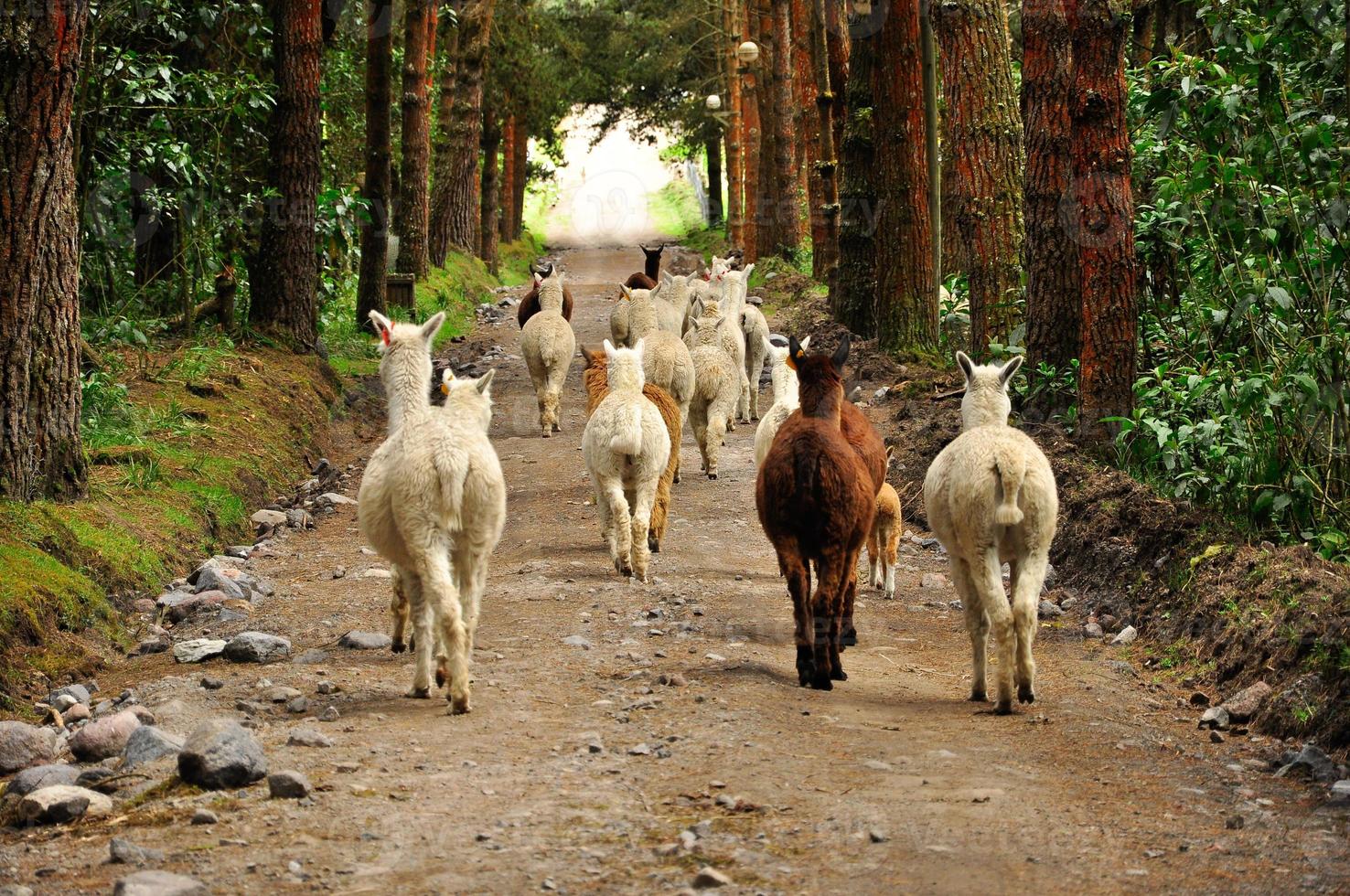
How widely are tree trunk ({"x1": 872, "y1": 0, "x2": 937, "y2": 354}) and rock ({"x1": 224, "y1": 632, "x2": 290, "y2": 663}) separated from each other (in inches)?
458

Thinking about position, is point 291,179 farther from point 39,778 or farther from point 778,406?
point 39,778

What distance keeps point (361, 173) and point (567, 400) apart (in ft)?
38.3

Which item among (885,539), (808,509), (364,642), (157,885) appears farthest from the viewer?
(885,539)

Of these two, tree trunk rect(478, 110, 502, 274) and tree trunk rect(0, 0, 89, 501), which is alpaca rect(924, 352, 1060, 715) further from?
tree trunk rect(478, 110, 502, 274)

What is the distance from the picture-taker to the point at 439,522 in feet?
23.2

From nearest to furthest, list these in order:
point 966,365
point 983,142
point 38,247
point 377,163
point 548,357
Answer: point 966,365 → point 38,247 → point 983,142 → point 548,357 → point 377,163

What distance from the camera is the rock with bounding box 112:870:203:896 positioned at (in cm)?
444

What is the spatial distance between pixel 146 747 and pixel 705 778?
8.19 feet

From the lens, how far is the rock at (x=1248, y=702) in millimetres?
7125

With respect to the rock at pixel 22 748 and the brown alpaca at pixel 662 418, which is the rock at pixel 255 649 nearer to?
the rock at pixel 22 748

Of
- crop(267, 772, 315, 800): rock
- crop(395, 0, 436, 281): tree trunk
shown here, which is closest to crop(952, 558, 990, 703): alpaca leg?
crop(267, 772, 315, 800): rock

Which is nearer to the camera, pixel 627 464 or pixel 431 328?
pixel 431 328

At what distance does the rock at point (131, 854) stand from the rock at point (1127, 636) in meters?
5.89

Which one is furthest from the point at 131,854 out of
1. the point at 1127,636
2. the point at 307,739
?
the point at 1127,636
